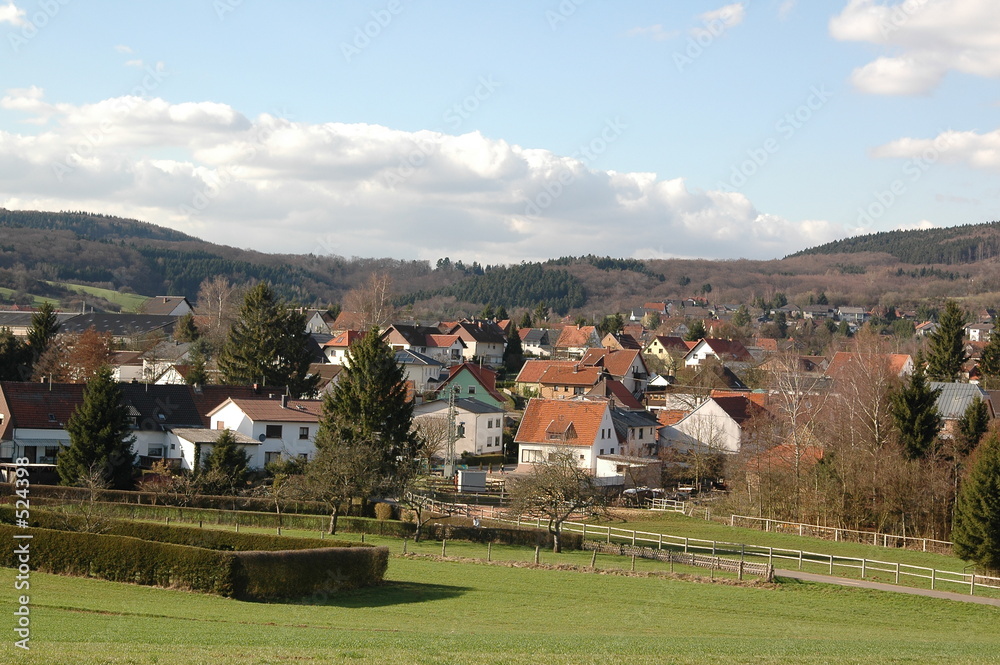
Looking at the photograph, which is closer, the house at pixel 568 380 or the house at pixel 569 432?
the house at pixel 569 432

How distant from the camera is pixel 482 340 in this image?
12675cm

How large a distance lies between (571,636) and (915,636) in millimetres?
9542

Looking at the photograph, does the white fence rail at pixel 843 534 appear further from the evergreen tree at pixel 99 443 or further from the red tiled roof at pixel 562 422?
the evergreen tree at pixel 99 443

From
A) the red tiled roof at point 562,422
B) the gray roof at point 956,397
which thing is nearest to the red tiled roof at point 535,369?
the red tiled roof at point 562,422

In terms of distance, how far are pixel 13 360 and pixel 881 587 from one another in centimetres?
6166

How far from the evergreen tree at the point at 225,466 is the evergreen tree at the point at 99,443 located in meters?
3.87

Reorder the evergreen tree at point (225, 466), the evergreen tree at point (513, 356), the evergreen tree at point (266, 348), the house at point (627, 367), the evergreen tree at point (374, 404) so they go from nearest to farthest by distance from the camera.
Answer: the evergreen tree at point (225, 466) < the evergreen tree at point (374, 404) < the evergreen tree at point (266, 348) < the house at point (627, 367) < the evergreen tree at point (513, 356)

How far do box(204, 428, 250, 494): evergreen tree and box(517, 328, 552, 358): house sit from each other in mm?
96069

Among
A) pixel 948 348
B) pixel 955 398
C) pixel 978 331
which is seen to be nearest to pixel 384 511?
pixel 955 398

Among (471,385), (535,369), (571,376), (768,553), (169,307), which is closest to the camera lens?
(768,553)

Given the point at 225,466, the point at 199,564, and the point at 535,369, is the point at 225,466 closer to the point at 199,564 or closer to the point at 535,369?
the point at 199,564

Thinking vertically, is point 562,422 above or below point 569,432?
above

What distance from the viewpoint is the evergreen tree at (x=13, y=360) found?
6900cm

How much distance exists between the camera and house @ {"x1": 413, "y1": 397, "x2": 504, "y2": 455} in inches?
2660
